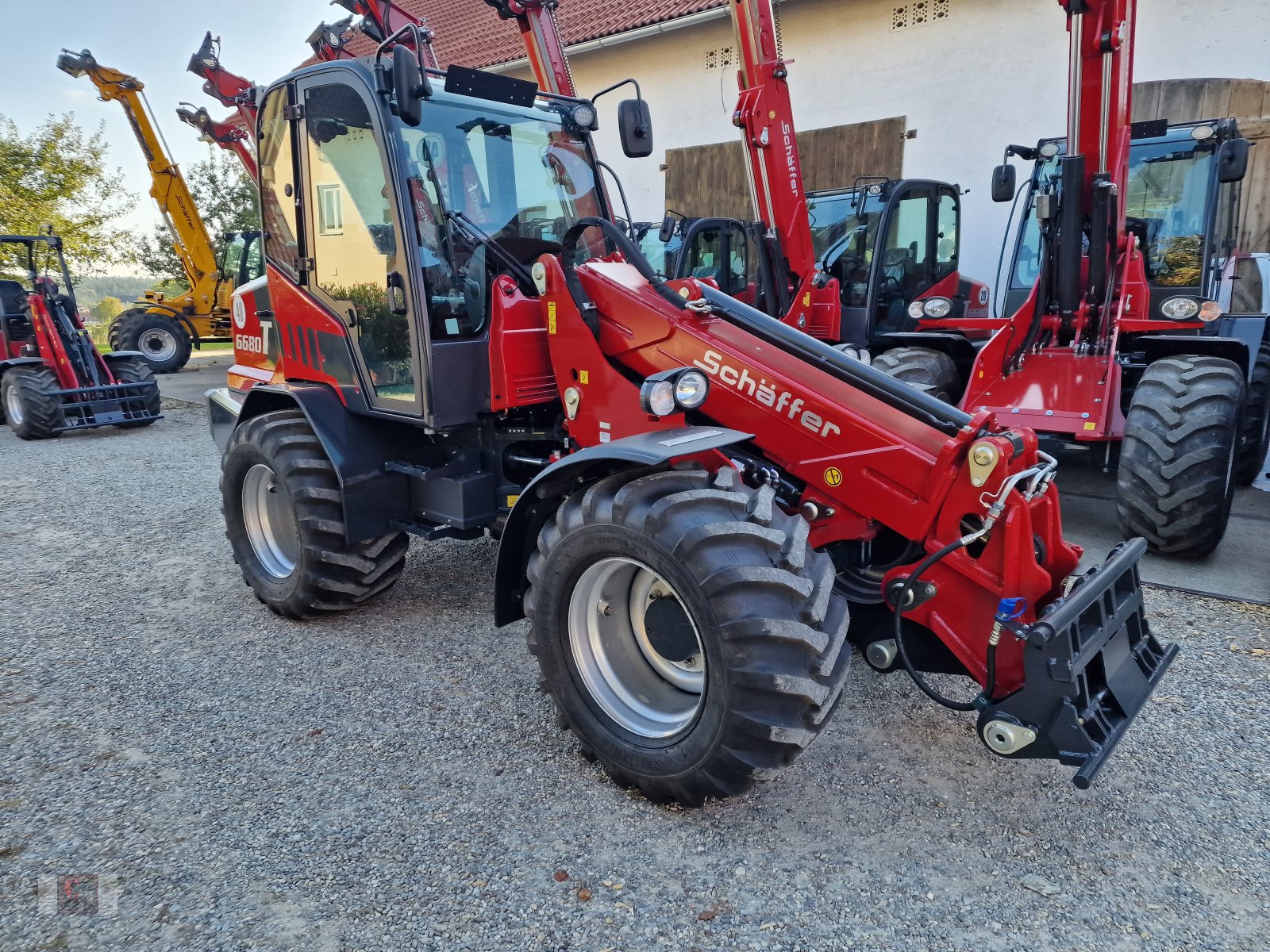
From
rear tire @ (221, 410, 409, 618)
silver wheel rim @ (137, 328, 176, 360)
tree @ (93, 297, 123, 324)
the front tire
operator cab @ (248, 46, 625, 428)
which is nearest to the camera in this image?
the front tire

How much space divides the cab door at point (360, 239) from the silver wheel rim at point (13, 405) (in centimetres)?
745

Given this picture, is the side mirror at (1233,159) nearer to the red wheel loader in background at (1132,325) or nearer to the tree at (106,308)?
the red wheel loader in background at (1132,325)

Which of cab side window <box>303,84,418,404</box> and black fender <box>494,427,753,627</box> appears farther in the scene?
cab side window <box>303,84,418,404</box>

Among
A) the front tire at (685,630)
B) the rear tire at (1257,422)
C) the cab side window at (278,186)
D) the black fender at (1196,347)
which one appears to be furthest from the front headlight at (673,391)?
the rear tire at (1257,422)

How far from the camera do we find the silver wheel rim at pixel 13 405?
9383mm

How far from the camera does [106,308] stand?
21.8 meters

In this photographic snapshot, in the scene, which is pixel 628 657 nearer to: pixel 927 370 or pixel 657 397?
pixel 657 397

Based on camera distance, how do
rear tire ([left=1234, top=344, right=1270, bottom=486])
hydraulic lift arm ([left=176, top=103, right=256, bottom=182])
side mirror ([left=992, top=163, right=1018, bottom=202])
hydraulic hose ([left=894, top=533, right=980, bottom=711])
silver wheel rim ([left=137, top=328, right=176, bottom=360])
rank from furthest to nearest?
silver wheel rim ([left=137, top=328, right=176, bottom=360])
hydraulic lift arm ([left=176, top=103, right=256, bottom=182])
side mirror ([left=992, top=163, right=1018, bottom=202])
rear tire ([left=1234, top=344, right=1270, bottom=486])
hydraulic hose ([left=894, top=533, right=980, bottom=711])

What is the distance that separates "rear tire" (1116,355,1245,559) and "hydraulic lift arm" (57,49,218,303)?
1501cm

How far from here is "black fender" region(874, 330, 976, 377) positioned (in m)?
6.41

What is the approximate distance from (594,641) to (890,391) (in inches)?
53.3

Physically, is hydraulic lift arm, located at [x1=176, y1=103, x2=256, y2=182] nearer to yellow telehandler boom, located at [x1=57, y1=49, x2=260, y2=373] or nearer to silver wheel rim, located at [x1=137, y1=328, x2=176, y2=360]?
yellow telehandler boom, located at [x1=57, y1=49, x2=260, y2=373]

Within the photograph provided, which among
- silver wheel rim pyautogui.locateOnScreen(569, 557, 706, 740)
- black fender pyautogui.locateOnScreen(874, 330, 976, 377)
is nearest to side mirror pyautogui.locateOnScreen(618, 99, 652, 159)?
silver wheel rim pyautogui.locateOnScreen(569, 557, 706, 740)

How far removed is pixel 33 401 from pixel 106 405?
0.72 meters
